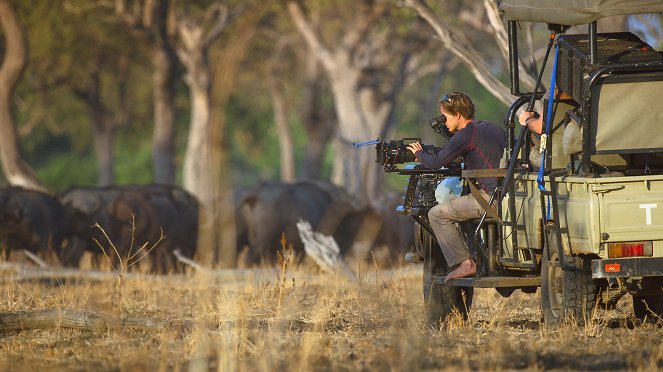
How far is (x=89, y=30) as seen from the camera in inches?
1572

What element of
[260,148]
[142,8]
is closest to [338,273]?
[142,8]

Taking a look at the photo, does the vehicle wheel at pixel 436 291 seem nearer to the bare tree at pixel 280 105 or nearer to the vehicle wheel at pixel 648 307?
the vehicle wheel at pixel 648 307

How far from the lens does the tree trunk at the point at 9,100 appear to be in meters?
28.3

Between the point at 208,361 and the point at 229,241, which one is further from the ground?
the point at 229,241

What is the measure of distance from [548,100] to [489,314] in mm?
2741

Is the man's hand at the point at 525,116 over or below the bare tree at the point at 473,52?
below

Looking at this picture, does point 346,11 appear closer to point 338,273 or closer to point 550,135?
point 338,273

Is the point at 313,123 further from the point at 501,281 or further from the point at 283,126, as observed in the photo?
the point at 501,281

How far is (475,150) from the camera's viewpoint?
35.5 ft

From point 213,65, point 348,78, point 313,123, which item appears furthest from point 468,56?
point 213,65

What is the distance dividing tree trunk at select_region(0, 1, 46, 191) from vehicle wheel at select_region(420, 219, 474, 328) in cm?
1803

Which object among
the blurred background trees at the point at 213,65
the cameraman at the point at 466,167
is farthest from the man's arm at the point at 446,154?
the blurred background trees at the point at 213,65

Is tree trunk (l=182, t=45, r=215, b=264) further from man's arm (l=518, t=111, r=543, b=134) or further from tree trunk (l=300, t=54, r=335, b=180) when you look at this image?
man's arm (l=518, t=111, r=543, b=134)

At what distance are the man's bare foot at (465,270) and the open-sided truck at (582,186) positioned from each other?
0.19 feet
